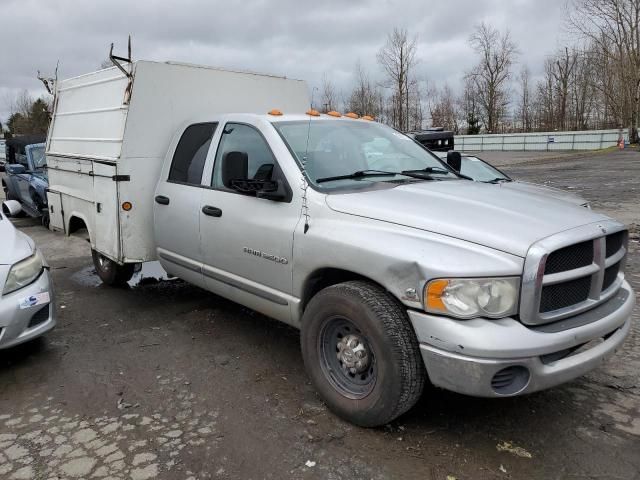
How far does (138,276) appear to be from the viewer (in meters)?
6.62

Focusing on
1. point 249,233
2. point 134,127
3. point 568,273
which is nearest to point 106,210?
point 134,127

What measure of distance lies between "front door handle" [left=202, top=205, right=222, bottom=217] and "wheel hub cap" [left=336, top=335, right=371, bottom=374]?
1.54 m

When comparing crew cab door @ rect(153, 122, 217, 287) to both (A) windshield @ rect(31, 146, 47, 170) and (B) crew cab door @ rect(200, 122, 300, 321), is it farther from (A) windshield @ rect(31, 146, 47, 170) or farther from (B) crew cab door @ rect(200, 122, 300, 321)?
(A) windshield @ rect(31, 146, 47, 170)

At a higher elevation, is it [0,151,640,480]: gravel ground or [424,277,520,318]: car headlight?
[424,277,520,318]: car headlight

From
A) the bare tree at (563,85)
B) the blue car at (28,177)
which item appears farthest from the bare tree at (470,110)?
the blue car at (28,177)

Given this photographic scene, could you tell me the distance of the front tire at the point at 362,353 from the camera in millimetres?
2822

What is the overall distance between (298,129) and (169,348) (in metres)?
2.09

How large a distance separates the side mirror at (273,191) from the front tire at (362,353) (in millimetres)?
783

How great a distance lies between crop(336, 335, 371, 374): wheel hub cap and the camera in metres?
3.08

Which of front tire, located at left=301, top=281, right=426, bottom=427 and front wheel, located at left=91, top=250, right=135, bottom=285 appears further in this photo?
front wheel, located at left=91, top=250, right=135, bottom=285

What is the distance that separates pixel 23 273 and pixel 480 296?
3293mm

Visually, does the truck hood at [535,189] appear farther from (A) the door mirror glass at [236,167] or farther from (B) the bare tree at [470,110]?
(B) the bare tree at [470,110]

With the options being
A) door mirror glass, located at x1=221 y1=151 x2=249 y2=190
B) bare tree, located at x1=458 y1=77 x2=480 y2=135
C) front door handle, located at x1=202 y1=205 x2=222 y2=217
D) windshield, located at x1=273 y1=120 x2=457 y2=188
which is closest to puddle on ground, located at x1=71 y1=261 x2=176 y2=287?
front door handle, located at x1=202 y1=205 x2=222 y2=217

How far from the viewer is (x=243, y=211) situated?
3.93 metres
